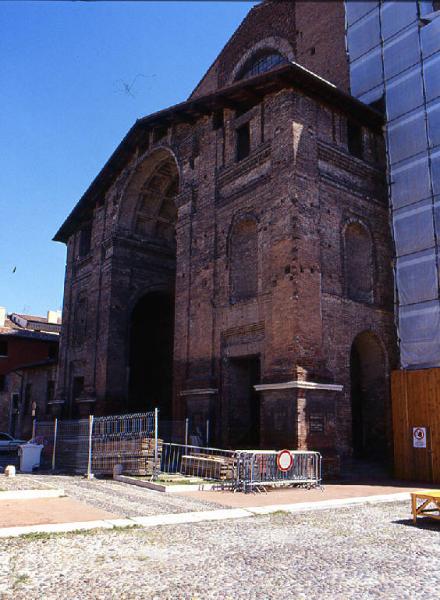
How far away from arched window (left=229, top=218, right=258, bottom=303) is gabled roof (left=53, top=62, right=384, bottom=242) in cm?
413

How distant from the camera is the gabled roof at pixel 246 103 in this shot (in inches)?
636

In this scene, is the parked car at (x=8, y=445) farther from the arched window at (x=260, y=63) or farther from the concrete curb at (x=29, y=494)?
the arched window at (x=260, y=63)

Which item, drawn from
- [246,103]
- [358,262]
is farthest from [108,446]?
[246,103]

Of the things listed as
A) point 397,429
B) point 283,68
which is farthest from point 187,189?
point 397,429

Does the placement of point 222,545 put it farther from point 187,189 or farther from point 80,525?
point 187,189

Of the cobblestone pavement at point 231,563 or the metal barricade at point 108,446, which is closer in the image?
the cobblestone pavement at point 231,563

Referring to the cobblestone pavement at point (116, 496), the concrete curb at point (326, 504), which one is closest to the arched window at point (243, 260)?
the cobblestone pavement at point (116, 496)

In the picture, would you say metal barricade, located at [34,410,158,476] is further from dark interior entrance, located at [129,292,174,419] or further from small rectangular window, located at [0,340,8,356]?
small rectangular window, located at [0,340,8,356]

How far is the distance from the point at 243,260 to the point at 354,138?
5919 mm

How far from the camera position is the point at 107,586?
16.7 ft

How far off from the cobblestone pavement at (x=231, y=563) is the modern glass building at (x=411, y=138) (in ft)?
31.7

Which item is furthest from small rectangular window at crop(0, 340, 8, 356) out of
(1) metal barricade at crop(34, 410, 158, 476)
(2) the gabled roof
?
(1) metal barricade at crop(34, 410, 158, 476)

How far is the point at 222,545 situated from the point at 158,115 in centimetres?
1803

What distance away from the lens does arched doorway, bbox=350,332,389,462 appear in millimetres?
16859
